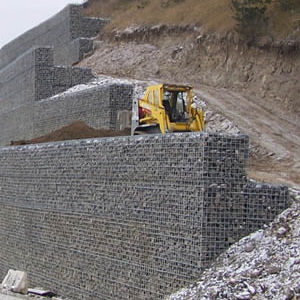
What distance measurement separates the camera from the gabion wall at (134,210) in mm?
9961

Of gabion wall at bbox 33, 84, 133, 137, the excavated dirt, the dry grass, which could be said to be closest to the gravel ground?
the excavated dirt

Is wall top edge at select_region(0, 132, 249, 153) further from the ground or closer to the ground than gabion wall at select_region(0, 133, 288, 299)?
further from the ground

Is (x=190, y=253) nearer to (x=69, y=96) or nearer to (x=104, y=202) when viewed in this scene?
(x=104, y=202)

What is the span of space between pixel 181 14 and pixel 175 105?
568 inches

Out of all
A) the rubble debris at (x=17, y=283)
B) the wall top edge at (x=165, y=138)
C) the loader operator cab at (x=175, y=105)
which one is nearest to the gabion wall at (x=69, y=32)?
the loader operator cab at (x=175, y=105)

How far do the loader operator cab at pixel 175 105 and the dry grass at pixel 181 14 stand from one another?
906cm

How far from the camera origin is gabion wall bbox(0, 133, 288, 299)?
9961mm

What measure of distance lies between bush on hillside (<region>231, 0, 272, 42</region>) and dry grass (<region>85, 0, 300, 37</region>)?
356 mm

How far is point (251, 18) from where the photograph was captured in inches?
893

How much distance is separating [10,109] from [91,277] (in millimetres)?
17943

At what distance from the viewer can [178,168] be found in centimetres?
1040

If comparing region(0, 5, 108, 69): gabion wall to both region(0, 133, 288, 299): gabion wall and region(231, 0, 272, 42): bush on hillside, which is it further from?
region(0, 133, 288, 299): gabion wall

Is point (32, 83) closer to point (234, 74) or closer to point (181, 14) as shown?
point (181, 14)

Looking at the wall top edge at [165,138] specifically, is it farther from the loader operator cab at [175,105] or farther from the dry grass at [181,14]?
the dry grass at [181,14]
